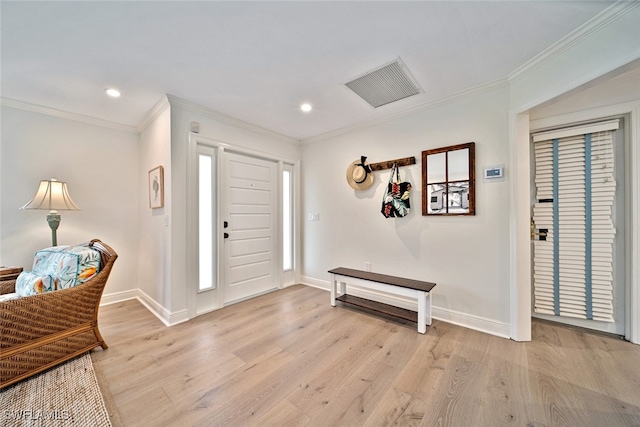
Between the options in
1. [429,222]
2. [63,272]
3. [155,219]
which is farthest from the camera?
[155,219]

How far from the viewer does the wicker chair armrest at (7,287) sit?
6.85 ft

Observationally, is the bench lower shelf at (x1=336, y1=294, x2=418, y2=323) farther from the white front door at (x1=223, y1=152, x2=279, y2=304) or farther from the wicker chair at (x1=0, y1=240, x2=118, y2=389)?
the wicker chair at (x1=0, y1=240, x2=118, y2=389)

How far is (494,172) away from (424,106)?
3.45 feet

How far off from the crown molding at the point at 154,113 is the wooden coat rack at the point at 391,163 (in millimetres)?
2473

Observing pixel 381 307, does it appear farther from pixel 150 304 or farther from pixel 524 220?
pixel 150 304

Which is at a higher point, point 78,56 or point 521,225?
point 78,56

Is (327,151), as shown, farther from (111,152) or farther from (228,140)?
(111,152)

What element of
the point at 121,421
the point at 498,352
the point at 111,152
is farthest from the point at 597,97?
Result: the point at 111,152

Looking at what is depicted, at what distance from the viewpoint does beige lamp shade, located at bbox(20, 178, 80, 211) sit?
2482 millimetres

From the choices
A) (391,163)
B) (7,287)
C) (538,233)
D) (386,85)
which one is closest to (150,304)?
(7,287)

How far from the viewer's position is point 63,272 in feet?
6.15

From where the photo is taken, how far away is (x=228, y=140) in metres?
3.04

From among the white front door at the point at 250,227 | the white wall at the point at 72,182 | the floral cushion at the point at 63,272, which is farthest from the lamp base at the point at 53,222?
the white front door at the point at 250,227

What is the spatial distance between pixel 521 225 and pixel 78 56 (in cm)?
400
